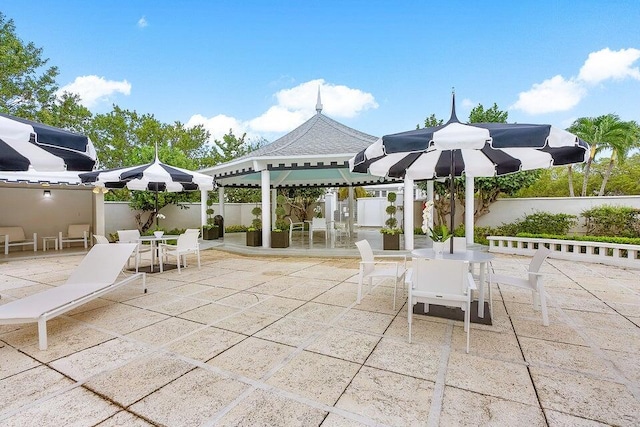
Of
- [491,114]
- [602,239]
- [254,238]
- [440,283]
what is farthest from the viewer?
[491,114]

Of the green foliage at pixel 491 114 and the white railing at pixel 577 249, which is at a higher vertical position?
the green foliage at pixel 491 114

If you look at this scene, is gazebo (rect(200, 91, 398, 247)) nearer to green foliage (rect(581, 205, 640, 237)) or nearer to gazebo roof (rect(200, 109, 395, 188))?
gazebo roof (rect(200, 109, 395, 188))

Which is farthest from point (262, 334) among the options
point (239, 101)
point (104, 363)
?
point (239, 101)

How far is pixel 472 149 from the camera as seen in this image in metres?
3.49

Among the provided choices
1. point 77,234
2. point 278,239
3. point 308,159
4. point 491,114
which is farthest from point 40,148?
point 491,114

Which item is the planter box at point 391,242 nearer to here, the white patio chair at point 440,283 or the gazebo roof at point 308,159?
the gazebo roof at point 308,159

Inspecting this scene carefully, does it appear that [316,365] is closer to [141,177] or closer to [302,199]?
[141,177]

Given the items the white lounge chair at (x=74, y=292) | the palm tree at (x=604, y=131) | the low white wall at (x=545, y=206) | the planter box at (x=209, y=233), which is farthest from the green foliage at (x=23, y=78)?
the palm tree at (x=604, y=131)

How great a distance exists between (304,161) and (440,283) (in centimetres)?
674

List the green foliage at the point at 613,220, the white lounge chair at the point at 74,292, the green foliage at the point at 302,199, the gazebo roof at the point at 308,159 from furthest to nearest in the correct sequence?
the green foliage at the point at 302,199, the gazebo roof at the point at 308,159, the green foliage at the point at 613,220, the white lounge chair at the point at 74,292

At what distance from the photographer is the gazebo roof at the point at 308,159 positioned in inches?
363

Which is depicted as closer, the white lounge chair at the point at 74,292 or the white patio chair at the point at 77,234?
the white lounge chair at the point at 74,292

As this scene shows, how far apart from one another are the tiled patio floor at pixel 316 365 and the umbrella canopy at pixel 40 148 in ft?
7.23

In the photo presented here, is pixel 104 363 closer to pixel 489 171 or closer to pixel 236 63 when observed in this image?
pixel 489 171
